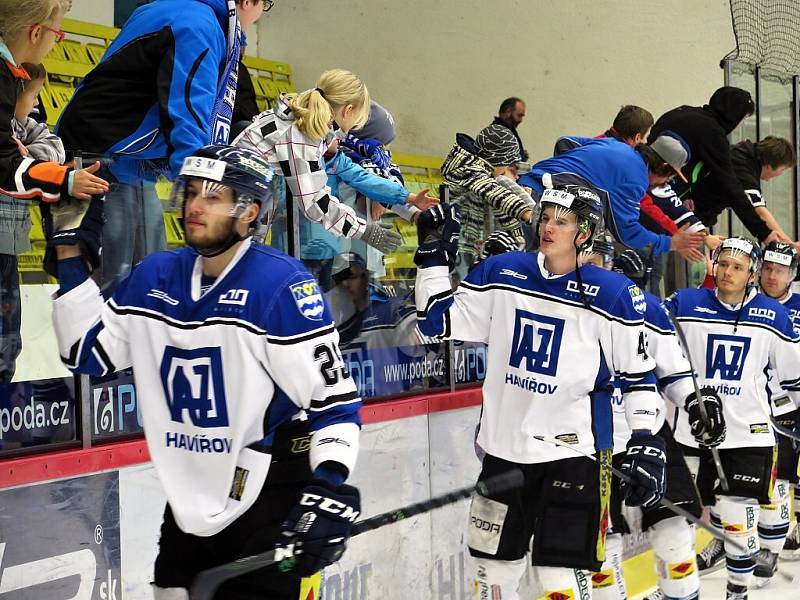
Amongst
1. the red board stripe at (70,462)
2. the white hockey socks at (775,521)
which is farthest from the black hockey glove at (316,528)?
the white hockey socks at (775,521)

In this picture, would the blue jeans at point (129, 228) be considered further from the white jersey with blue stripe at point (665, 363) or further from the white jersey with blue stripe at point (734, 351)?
the white jersey with blue stripe at point (734, 351)

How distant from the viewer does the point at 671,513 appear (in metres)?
4.08

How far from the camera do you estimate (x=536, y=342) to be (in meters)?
3.20

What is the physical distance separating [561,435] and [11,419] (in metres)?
1.48

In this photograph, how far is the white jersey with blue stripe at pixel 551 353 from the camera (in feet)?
10.4

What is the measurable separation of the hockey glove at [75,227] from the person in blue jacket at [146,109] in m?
0.51

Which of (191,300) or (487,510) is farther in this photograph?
(487,510)

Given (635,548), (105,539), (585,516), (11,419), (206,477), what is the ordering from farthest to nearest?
(635,548) < (585,516) < (105,539) < (11,419) < (206,477)

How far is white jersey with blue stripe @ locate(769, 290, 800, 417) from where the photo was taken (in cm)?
549

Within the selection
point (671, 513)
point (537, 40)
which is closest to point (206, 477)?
point (671, 513)

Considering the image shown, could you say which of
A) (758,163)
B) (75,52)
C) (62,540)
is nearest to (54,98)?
(75,52)

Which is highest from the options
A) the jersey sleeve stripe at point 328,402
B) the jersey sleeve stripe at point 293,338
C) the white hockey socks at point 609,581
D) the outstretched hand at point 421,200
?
the outstretched hand at point 421,200

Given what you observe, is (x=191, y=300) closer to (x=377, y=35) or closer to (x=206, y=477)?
(x=206, y=477)

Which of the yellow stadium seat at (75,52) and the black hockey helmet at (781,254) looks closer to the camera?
the black hockey helmet at (781,254)
